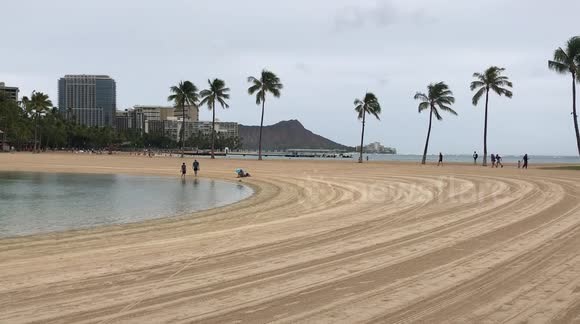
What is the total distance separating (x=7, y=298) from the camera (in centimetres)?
589

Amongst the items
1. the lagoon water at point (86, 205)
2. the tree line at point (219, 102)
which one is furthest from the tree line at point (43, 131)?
the lagoon water at point (86, 205)

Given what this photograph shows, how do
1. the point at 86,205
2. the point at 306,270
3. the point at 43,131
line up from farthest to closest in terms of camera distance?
the point at 43,131, the point at 86,205, the point at 306,270

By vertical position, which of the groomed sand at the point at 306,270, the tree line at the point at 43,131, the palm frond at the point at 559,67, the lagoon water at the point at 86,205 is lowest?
the lagoon water at the point at 86,205

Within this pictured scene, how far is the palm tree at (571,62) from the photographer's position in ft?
152

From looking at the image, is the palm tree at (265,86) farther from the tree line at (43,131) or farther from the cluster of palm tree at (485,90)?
the tree line at (43,131)

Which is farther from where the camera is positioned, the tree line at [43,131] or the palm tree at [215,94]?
the tree line at [43,131]

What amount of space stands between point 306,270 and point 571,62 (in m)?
47.4

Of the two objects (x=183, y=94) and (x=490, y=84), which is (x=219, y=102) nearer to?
(x=183, y=94)

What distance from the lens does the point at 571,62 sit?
46.7 metres

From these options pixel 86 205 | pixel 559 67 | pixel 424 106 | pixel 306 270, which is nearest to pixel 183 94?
pixel 424 106

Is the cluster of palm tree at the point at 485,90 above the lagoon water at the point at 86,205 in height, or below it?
above

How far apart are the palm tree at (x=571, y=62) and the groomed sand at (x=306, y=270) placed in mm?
37888

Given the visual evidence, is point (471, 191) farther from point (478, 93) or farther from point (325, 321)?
point (478, 93)

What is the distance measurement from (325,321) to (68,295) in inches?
117
